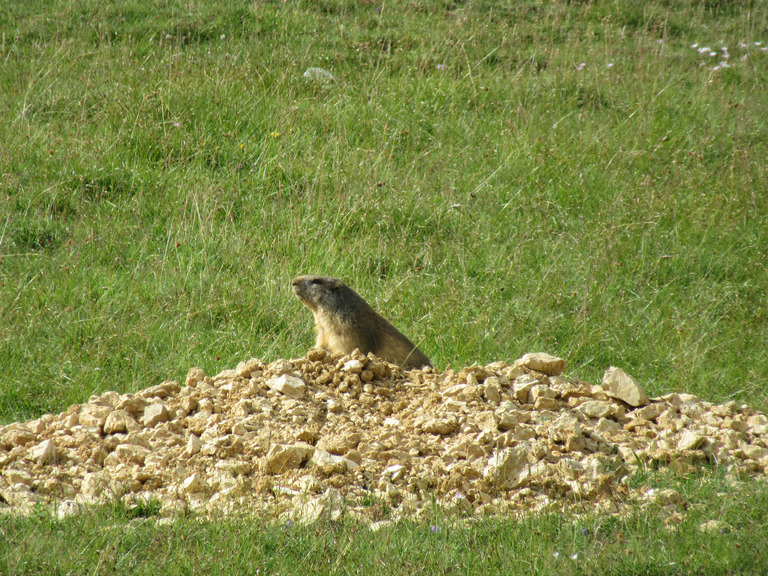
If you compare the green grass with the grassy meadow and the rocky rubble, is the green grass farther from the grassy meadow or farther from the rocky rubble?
the rocky rubble

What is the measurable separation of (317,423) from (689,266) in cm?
458

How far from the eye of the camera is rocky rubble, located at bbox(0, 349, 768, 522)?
3.67 m

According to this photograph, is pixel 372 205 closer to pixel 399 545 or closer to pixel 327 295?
pixel 327 295

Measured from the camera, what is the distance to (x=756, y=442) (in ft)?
14.0

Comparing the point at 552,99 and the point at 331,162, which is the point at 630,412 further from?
the point at 552,99

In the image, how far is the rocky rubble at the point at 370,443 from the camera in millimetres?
3666

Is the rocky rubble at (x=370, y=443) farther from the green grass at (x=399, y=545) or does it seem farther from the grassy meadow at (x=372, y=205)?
the grassy meadow at (x=372, y=205)

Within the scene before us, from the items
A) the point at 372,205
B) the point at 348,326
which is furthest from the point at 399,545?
the point at 372,205

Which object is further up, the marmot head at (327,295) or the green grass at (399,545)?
the green grass at (399,545)

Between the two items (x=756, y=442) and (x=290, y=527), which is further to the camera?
(x=756, y=442)

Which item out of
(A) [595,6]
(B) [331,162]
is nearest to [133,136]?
(B) [331,162]

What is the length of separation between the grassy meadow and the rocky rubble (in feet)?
1.22

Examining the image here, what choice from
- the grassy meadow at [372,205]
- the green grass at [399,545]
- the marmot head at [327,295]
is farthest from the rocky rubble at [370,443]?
the marmot head at [327,295]

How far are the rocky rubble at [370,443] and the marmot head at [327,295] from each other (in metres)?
0.63
